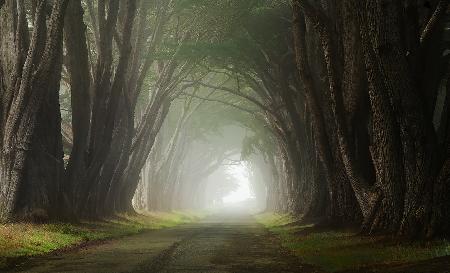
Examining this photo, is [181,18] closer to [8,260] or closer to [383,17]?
[383,17]

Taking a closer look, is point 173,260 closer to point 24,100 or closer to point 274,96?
point 24,100

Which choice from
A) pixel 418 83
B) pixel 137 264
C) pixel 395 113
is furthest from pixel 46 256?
pixel 418 83

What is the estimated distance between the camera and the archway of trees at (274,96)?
1080 cm

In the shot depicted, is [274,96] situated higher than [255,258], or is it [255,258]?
[274,96]

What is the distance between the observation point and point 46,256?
34.7ft

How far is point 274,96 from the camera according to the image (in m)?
25.8

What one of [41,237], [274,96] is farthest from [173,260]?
[274,96]

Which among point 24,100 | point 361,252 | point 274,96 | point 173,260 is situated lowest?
point 173,260

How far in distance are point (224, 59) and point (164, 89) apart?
→ 10.4ft

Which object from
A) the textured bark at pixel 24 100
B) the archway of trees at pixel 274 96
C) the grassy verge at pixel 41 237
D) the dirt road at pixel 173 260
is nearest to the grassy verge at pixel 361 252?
the dirt road at pixel 173 260

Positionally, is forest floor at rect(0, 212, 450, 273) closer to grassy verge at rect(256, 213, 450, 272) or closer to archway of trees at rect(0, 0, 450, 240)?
grassy verge at rect(256, 213, 450, 272)

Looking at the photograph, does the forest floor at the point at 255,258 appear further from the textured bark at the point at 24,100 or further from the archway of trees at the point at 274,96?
the textured bark at the point at 24,100

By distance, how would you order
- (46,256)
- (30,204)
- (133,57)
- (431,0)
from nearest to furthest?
(46,256)
(431,0)
(30,204)
(133,57)

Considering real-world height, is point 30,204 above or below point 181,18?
below
